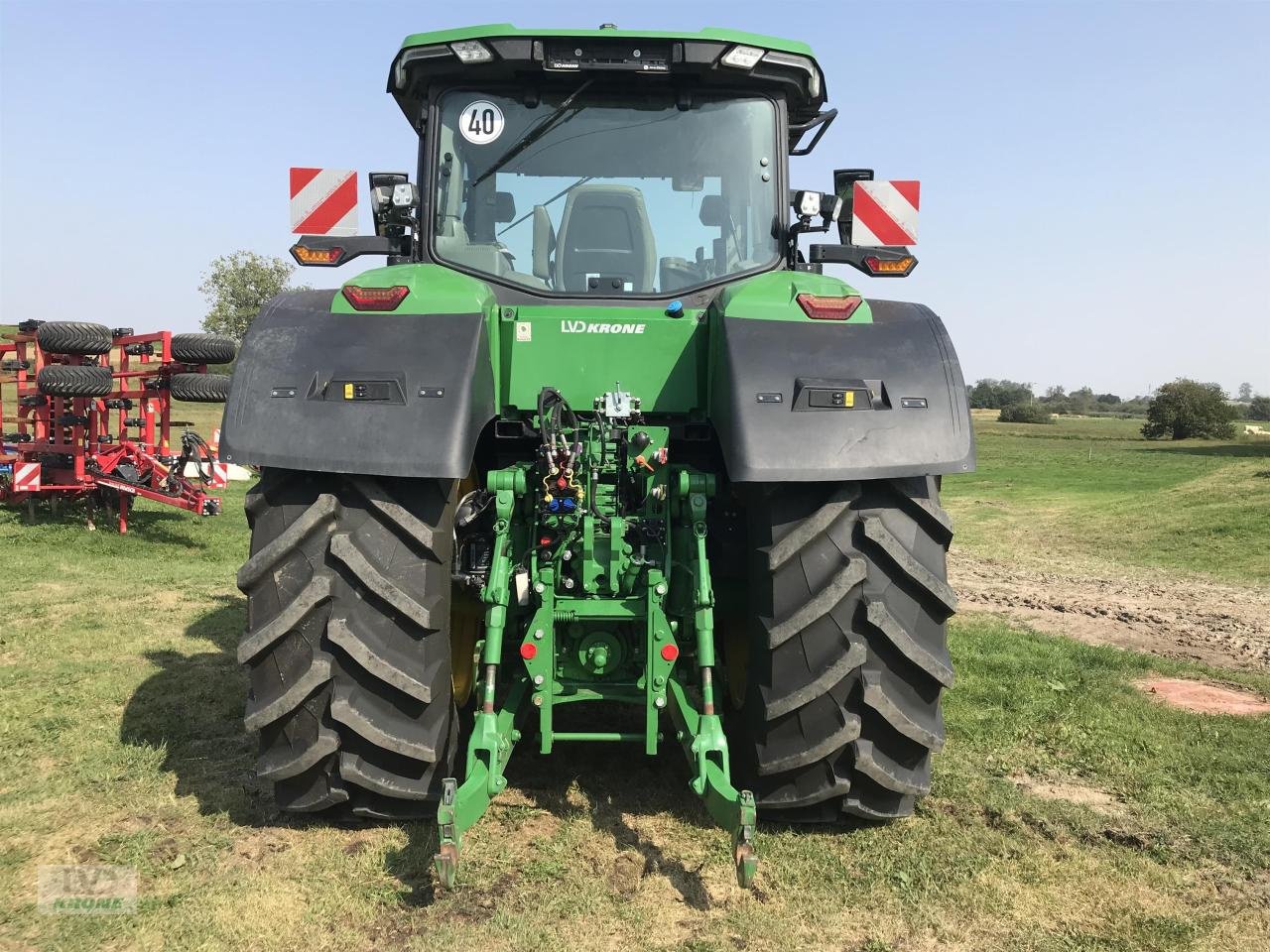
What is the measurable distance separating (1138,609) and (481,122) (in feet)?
22.9

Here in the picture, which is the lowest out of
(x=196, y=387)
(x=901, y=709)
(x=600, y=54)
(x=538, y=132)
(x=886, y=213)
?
(x=901, y=709)

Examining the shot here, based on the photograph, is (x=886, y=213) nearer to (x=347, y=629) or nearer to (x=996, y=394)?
(x=347, y=629)

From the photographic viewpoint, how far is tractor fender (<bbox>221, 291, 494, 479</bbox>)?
325 cm

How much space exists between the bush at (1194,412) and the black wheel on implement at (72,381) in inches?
1715

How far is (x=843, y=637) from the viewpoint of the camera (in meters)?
3.35

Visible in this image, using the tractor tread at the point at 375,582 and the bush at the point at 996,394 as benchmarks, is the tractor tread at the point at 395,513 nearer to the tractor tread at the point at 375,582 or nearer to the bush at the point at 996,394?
the tractor tread at the point at 375,582

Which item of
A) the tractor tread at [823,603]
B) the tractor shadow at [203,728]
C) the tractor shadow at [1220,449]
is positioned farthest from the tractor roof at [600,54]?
the tractor shadow at [1220,449]

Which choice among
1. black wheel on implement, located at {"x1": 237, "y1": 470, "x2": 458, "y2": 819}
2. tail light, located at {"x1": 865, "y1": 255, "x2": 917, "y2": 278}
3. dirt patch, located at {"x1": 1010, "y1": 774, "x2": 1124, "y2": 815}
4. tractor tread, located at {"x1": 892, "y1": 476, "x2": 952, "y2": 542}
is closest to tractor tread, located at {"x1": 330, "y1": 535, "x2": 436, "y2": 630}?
black wheel on implement, located at {"x1": 237, "y1": 470, "x2": 458, "y2": 819}

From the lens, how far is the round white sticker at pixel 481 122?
4297 mm

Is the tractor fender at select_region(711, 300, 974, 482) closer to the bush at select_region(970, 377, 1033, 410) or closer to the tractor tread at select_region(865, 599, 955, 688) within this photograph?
the tractor tread at select_region(865, 599, 955, 688)

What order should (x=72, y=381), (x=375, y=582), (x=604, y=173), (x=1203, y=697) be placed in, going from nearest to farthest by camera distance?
1. (x=375, y=582)
2. (x=604, y=173)
3. (x=1203, y=697)
4. (x=72, y=381)

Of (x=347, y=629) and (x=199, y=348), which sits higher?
(x=199, y=348)

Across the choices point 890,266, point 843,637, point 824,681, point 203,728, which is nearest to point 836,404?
point 843,637

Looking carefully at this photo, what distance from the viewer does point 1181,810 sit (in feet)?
13.2
